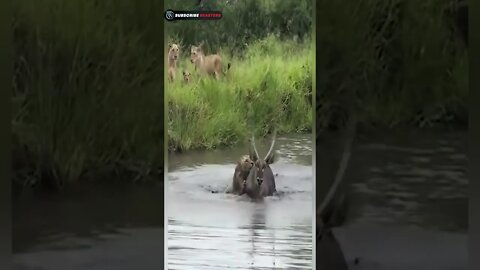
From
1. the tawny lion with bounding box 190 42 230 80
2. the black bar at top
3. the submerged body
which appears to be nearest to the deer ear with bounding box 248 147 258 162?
the submerged body

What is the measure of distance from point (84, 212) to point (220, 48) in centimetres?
155

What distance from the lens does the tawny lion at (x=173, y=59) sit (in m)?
4.51

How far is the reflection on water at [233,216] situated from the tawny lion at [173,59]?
59 cm

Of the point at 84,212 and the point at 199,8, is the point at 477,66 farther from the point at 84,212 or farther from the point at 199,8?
the point at 84,212

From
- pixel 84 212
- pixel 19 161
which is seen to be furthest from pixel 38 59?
pixel 84 212

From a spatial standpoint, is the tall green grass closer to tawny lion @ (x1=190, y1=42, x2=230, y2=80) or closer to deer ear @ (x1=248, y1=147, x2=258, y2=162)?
tawny lion @ (x1=190, y1=42, x2=230, y2=80)

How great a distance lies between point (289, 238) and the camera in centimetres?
446

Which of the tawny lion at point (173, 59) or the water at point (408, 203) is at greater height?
the tawny lion at point (173, 59)

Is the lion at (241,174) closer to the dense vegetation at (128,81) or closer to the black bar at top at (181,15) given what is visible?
the dense vegetation at (128,81)

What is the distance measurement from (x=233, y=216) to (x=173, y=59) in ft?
3.95

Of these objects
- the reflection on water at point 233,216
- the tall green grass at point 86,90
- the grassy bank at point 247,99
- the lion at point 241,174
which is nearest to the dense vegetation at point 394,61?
the grassy bank at point 247,99

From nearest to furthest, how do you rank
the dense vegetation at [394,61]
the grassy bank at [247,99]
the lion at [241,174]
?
1. the dense vegetation at [394,61]
2. the grassy bank at [247,99]
3. the lion at [241,174]

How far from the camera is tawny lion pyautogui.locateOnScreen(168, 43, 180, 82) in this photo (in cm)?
451

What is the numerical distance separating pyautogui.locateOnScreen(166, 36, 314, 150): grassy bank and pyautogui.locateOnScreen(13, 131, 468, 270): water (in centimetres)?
15
